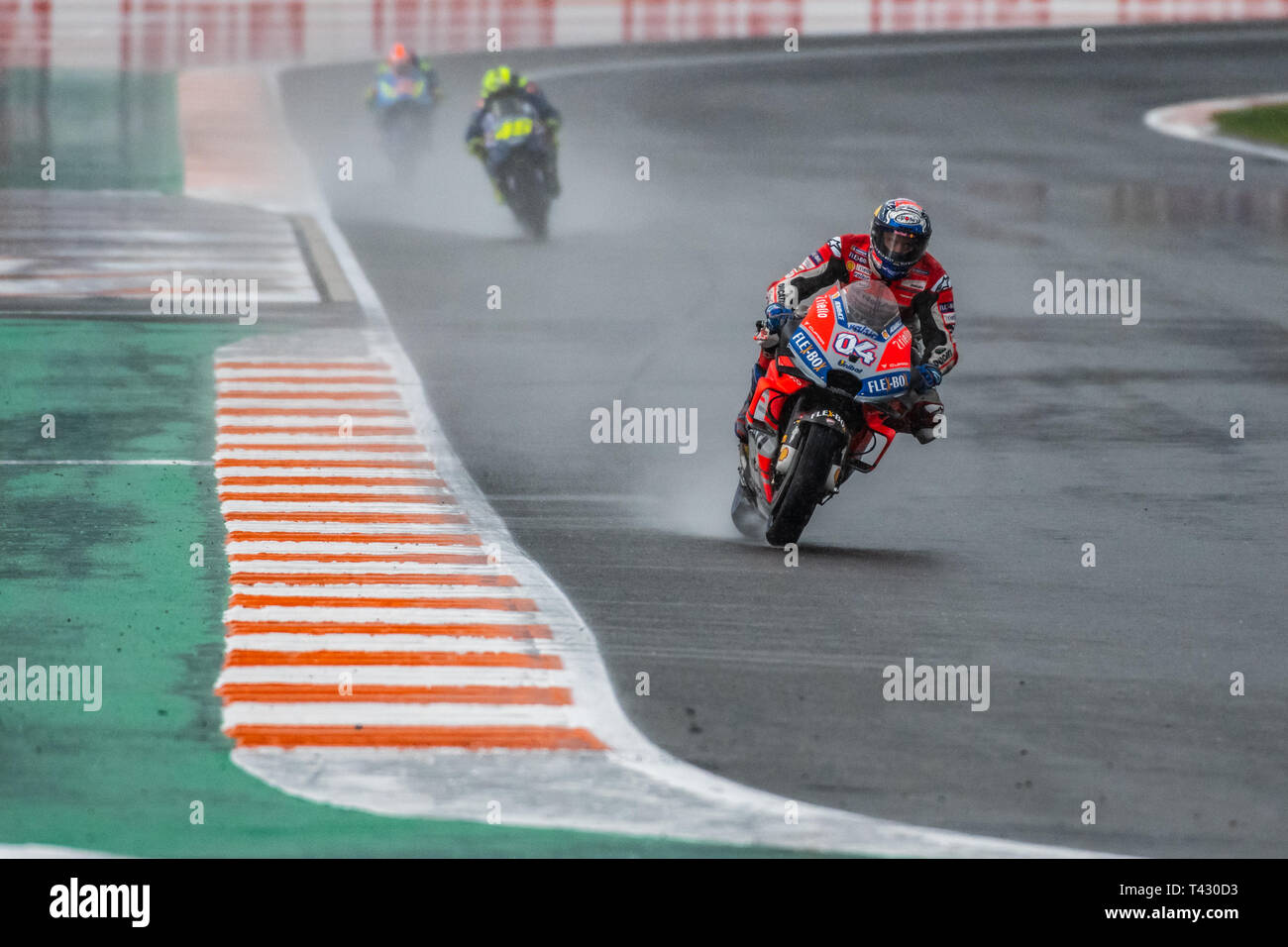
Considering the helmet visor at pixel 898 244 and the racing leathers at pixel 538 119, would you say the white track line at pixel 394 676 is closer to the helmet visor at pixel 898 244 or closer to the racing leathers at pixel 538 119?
the helmet visor at pixel 898 244

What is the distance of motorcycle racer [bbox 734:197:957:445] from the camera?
1144 centimetres

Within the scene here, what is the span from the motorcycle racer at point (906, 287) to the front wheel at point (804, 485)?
60 centimetres

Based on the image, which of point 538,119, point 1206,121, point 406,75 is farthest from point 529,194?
point 1206,121

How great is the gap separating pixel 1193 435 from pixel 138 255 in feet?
38.9

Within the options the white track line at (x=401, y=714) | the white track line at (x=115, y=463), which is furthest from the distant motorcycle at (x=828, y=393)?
the white track line at (x=115, y=463)

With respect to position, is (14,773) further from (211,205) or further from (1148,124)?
(1148,124)

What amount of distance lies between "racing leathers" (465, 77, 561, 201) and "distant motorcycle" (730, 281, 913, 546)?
12809mm

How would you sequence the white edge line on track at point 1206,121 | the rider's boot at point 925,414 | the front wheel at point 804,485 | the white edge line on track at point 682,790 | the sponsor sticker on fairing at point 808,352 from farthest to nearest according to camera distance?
the white edge line on track at point 1206,121 → the rider's boot at point 925,414 → the sponsor sticker on fairing at point 808,352 → the front wheel at point 804,485 → the white edge line on track at point 682,790

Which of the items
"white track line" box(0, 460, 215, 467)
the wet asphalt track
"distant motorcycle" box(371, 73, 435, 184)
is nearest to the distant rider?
"distant motorcycle" box(371, 73, 435, 184)

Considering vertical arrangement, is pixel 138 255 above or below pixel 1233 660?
above

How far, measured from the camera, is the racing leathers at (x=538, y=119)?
2416cm
